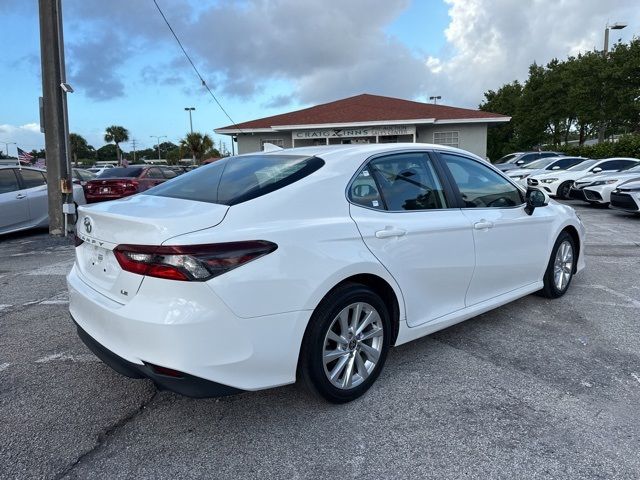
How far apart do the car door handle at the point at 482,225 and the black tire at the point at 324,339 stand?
3.88 ft

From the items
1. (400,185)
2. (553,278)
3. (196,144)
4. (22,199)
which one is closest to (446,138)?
(22,199)

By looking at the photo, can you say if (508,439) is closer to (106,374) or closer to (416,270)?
(416,270)

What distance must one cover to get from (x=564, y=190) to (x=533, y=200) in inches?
510

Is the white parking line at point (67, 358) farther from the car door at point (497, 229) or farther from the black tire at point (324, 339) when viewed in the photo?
the car door at point (497, 229)

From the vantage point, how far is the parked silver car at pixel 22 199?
9.23 m

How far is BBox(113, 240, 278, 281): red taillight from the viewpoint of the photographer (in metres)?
2.34

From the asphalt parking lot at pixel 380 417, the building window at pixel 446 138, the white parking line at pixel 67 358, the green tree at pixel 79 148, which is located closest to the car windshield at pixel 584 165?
the building window at pixel 446 138

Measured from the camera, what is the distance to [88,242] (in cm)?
296

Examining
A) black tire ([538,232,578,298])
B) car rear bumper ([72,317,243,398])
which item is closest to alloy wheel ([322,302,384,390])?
car rear bumper ([72,317,243,398])

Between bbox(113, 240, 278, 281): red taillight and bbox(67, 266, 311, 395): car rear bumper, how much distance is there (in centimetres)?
Result: 5

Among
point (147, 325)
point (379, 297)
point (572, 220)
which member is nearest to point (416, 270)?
point (379, 297)

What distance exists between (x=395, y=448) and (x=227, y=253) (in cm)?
135

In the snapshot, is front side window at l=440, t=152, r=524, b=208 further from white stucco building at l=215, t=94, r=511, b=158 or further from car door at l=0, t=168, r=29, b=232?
white stucco building at l=215, t=94, r=511, b=158

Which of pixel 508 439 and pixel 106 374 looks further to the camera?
pixel 106 374
